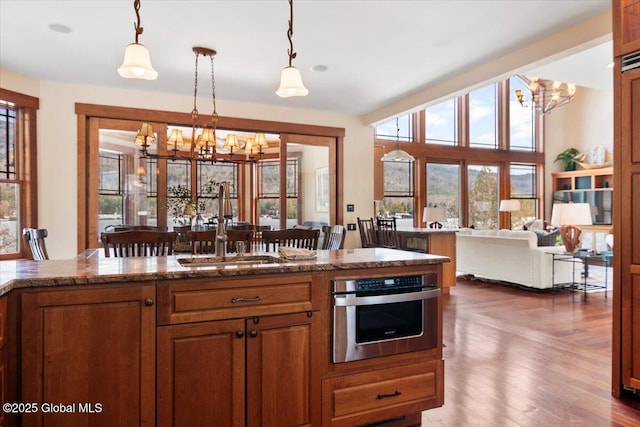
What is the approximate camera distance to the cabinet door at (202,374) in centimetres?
175

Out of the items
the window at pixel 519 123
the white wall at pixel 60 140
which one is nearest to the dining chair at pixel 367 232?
the white wall at pixel 60 140

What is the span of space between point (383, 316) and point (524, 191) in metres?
9.74

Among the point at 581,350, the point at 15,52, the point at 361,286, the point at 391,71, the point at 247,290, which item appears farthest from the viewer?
the point at 391,71

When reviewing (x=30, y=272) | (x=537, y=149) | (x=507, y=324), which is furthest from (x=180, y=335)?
(x=537, y=149)

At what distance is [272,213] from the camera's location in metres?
6.39

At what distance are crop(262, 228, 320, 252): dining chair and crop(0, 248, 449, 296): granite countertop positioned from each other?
3.33 feet

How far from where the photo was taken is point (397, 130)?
8875 mm

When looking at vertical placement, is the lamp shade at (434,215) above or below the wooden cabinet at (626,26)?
below

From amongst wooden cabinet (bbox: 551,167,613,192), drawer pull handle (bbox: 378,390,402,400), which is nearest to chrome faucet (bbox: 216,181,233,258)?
drawer pull handle (bbox: 378,390,402,400)

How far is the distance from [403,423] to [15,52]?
4.79m

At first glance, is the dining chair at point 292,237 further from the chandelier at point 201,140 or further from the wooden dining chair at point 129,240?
the chandelier at point 201,140

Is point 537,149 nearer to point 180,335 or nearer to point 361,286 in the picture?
point 361,286

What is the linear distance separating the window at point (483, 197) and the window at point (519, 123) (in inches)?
40.9

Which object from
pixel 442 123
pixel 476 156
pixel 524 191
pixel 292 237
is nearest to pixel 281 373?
pixel 292 237
